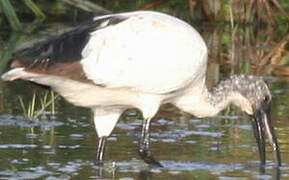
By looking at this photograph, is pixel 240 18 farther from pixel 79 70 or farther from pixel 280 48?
pixel 79 70

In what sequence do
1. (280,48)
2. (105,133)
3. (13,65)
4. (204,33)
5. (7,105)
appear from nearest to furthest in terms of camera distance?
(13,65) < (105,133) < (7,105) < (280,48) < (204,33)

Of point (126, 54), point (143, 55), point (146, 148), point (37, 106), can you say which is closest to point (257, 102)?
point (146, 148)

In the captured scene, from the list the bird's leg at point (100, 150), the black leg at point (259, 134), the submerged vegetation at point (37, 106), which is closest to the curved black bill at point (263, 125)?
the black leg at point (259, 134)

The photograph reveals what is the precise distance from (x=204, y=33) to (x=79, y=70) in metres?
8.85

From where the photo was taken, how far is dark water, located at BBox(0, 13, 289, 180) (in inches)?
343

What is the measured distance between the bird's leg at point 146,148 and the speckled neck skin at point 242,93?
2.29 feet

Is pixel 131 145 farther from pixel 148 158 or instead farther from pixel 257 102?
pixel 257 102

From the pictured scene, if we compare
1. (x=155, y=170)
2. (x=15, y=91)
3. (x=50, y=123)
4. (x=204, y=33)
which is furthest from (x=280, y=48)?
(x=155, y=170)

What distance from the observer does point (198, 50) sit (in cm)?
904

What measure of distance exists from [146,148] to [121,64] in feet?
2.38

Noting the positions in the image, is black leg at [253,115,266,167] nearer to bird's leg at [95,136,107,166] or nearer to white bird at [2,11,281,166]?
white bird at [2,11,281,166]

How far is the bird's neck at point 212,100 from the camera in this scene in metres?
9.48

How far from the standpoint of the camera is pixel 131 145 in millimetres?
9680

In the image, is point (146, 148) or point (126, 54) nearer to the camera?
point (126, 54)
